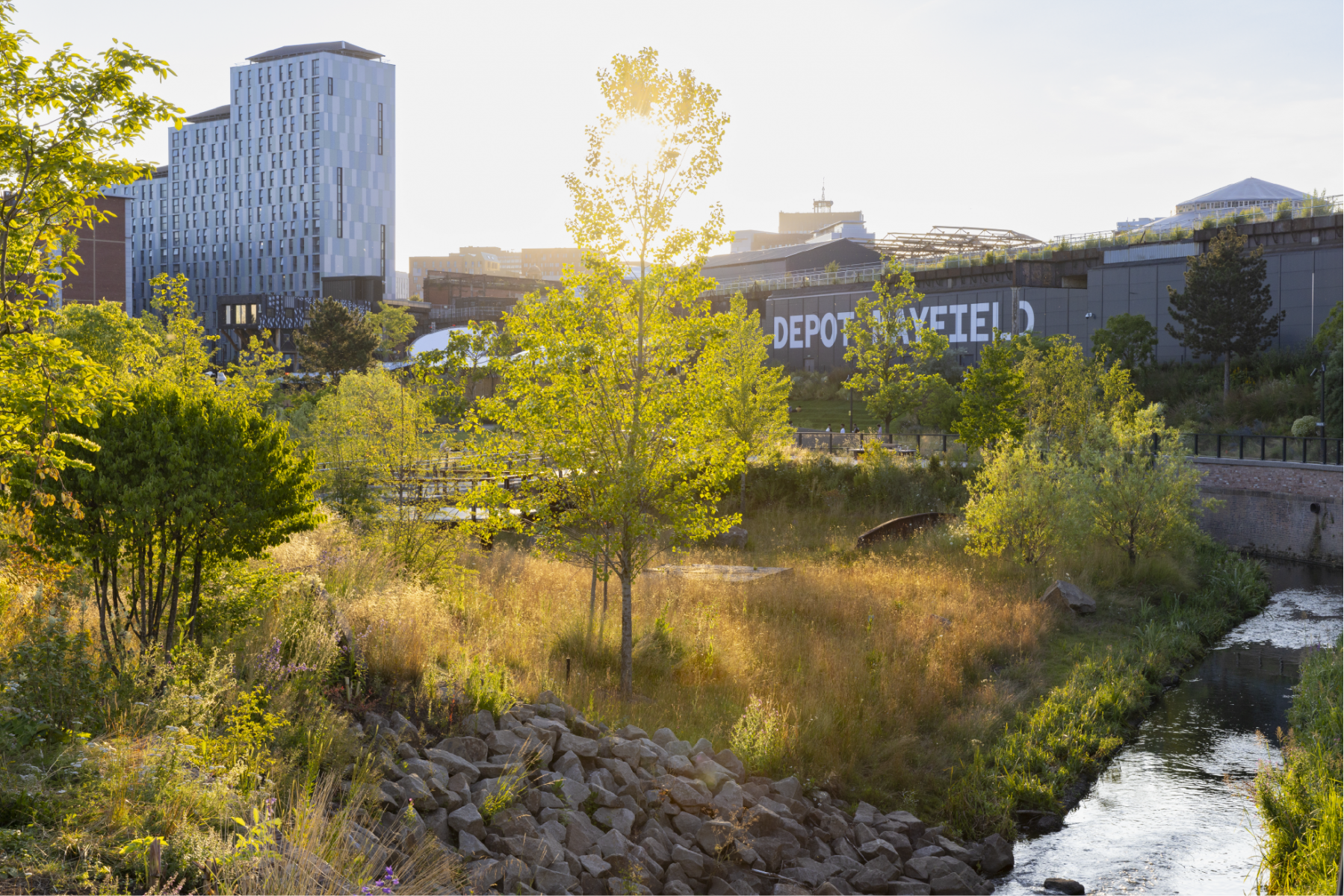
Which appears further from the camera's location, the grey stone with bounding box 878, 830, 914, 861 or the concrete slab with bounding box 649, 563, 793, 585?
the concrete slab with bounding box 649, 563, 793, 585

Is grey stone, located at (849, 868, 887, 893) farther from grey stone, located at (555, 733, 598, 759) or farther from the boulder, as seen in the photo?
the boulder

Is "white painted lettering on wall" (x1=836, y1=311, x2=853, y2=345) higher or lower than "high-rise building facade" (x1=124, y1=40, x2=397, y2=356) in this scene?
lower

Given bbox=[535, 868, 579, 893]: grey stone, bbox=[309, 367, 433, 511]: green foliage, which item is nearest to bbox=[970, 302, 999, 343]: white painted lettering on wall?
bbox=[309, 367, 433, 511]: green foliage

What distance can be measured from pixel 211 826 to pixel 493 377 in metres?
54.4

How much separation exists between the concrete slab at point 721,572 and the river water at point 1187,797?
808 centimetres

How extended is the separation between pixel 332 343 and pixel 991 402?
38884 millimetres

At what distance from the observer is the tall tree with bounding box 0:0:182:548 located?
7.54 metres

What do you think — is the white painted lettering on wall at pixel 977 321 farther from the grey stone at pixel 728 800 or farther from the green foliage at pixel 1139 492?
the grey stone at pixel 728 800

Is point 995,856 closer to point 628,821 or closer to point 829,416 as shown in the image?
point 628,821

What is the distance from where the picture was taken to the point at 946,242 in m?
86.2

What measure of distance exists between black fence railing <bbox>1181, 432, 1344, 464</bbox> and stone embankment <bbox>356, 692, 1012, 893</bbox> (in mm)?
23346

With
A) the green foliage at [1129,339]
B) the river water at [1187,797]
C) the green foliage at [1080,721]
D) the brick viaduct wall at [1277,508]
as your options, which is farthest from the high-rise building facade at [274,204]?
the river water at [1187,797]

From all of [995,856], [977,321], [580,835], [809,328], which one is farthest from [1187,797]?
[809,328]

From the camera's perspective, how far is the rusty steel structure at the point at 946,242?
8400 centimetres
